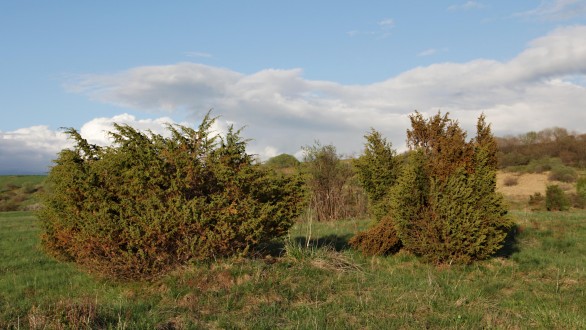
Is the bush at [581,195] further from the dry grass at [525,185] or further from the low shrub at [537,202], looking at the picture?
the dry grass at [525,185]

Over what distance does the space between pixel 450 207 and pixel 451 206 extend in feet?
0.10

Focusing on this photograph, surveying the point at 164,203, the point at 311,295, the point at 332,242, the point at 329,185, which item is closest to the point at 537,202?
the point at 329,185

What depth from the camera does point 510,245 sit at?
14148 millimetres

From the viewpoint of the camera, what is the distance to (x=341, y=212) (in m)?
25.0

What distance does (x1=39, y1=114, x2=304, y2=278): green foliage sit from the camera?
355 inches

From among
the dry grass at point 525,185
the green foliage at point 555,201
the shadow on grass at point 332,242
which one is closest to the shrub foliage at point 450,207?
the shadow on grass at point 332,242

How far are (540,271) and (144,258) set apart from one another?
28.1 ft

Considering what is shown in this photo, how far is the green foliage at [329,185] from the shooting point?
25047mm

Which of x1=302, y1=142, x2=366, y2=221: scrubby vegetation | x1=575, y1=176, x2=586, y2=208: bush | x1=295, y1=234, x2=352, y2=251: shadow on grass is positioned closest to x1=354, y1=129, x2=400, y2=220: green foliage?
x1=295, y1=234, x2=352, y2=251: shadow on grass

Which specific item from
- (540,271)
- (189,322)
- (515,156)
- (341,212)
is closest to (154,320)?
(189,322)

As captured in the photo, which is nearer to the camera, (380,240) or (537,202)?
(380,240)

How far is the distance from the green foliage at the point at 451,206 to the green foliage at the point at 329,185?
1282 centimetres

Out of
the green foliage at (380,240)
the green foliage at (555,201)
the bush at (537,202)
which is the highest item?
the green foliage at (380,240)

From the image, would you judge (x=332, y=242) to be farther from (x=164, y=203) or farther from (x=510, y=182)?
(x=510, y=182)
